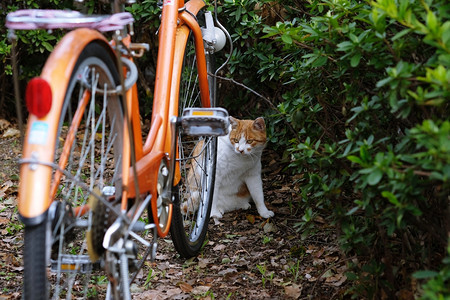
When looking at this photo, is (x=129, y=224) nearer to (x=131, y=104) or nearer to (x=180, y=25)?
(x=131, y=104)

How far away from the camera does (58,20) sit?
1456mm

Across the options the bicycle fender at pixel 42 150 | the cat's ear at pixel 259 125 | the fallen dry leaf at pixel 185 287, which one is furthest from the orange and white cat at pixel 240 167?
the bicycle fender at pixel 42 150

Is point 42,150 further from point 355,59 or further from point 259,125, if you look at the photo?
point 259,125

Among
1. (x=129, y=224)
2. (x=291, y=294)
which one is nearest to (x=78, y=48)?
(x=129, y=224)

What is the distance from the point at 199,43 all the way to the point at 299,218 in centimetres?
130

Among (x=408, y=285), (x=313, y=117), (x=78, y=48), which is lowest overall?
(x=408, y=285)

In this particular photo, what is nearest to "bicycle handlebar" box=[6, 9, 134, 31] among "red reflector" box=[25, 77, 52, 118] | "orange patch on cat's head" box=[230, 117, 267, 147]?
"red reflector" box=[25, 77, 52, 118]

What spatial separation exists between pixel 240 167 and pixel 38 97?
7.90 ft

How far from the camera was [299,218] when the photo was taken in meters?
3.43

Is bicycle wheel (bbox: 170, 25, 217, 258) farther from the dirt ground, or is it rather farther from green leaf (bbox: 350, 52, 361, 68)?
green leaf (bbox: 350, 52, 361, 68)

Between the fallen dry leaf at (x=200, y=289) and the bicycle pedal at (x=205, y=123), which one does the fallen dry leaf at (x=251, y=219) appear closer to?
the fallen dry leaf at (x=200, y=289)

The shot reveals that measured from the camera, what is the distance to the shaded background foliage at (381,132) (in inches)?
59.4

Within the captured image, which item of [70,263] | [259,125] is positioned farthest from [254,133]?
[70,263]

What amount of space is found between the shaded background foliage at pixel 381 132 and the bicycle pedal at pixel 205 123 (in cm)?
32
